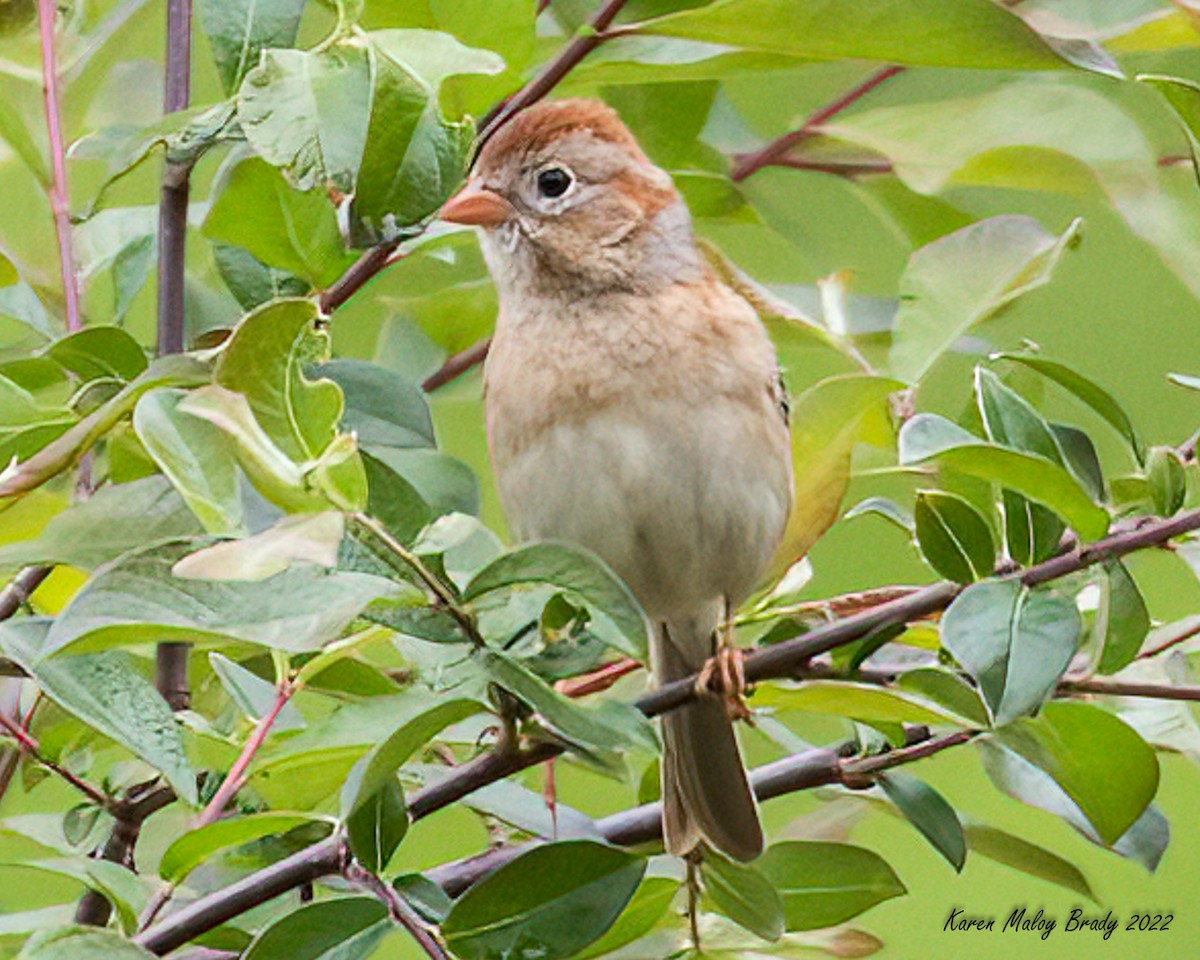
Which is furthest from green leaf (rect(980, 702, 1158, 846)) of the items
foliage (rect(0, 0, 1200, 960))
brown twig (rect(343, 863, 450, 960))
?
brown twig (rect(343, 863, 450, 960))

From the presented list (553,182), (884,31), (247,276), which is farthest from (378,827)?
(553,182)

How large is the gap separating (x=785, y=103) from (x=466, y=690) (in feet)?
7.02

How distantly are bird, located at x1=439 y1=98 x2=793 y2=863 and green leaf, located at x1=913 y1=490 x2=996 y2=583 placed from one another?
585 mm

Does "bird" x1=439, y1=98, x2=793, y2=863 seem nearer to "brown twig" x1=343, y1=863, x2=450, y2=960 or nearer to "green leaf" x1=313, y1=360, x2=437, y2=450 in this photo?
"green leaf" x1=313, y1=360, x2=437, y2=450

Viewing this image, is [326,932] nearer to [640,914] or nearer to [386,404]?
[640,914]

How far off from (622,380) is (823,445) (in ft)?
1.75

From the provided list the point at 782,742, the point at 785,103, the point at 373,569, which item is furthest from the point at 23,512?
the point at 785,103

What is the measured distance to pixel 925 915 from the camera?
12.0ft

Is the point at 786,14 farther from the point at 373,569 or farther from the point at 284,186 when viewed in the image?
the point at 373,569

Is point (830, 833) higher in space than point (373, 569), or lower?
lower

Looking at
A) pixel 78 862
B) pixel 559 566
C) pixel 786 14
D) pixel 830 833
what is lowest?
pixel 830 833

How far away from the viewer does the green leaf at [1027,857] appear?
1.42 meters

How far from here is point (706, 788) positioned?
1.59m

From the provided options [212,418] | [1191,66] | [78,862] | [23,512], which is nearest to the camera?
[212,418]
